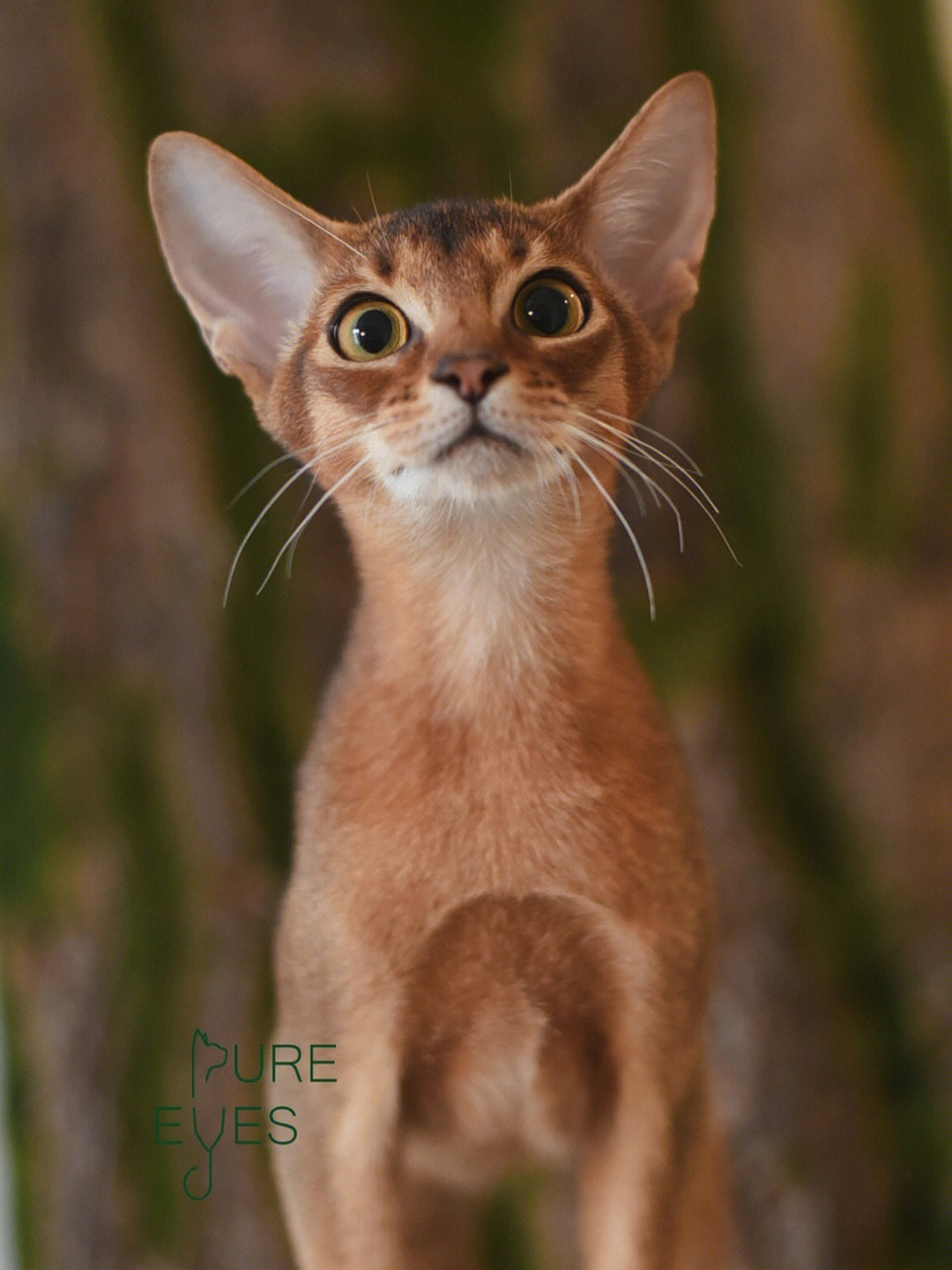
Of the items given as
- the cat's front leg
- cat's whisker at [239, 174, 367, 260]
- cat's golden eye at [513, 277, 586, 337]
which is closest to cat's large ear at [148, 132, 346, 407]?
cat's whisker at [239, 174, 367, 260]

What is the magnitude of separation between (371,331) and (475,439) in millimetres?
113

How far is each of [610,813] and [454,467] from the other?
0.79 ft

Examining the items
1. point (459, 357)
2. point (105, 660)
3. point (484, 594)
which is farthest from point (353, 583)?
point (459, 357)

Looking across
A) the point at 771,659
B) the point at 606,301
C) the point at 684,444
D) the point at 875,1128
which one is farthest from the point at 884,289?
the point at 875,1128

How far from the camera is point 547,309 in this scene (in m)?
0.77

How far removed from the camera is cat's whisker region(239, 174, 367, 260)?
79cm

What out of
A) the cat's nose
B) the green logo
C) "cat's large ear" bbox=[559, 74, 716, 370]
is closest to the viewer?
the cat's nose

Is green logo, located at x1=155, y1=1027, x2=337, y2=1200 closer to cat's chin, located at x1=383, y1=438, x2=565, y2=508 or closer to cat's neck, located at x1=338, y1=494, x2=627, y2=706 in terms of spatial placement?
cat's neck, located at x1=338, y1=494, x2=627, y2=706

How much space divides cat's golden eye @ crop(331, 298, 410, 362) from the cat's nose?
0.23 feet

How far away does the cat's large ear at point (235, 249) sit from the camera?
790 millimetres

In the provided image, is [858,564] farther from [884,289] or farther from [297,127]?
[297,127]

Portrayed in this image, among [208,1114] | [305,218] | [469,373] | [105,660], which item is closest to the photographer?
[469,373]

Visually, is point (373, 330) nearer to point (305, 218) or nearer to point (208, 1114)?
point (305, 218)

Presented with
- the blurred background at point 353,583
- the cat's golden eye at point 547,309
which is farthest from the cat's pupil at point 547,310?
the blurred background at point 353,583
